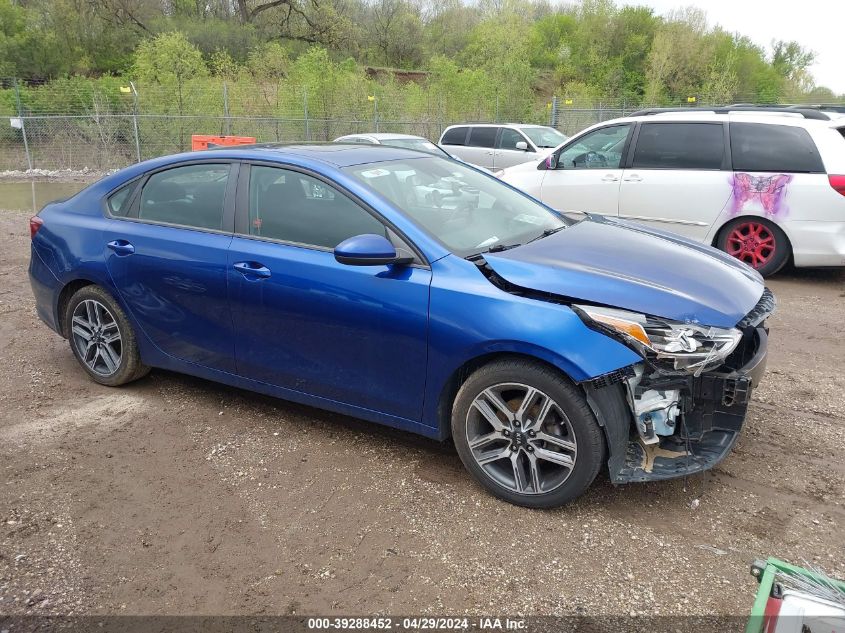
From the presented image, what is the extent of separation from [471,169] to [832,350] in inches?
131

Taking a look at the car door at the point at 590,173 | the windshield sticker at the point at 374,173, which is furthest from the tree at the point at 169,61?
the windshield sticker at the point at 374,173

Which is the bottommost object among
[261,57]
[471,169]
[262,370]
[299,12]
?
[262,370]

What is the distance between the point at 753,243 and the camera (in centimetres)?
734

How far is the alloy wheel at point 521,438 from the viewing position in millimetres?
3029

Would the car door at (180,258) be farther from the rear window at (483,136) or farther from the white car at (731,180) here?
the rear window at (483,136)

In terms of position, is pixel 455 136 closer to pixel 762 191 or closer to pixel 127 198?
pixel 762 191

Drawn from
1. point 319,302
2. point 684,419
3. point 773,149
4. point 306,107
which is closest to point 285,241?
point 319,302

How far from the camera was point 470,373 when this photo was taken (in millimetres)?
3266

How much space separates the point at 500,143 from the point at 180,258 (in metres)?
12.8

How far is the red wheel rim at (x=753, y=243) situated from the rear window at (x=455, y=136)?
32.5 ft

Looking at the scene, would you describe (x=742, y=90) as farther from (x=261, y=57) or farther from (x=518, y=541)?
(x=518, y=541)

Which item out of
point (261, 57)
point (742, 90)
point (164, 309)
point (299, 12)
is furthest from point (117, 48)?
point (164, 309)

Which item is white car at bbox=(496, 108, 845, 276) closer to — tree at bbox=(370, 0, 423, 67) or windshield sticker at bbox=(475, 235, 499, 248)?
windshield sticker at bbox=(475, 235, 499, 248)

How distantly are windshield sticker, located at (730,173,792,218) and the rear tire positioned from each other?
0.16 m
